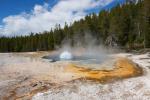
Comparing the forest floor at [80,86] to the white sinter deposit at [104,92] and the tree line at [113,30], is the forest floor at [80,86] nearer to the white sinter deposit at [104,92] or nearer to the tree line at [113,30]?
the white sinter deposit at [104,92]

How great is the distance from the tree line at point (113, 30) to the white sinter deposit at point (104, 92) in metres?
42.4

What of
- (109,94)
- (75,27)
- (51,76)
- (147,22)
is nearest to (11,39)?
(75,27)

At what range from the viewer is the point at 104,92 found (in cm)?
2205

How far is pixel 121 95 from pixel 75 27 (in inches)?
3631

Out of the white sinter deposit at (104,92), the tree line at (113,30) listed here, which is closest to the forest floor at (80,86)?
the white sinter deposit at (104,92)

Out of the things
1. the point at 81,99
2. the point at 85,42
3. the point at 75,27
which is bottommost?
the point at 81,99

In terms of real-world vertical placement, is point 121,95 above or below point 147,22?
below

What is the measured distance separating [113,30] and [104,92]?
62894mm

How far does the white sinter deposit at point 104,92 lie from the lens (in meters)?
20.9

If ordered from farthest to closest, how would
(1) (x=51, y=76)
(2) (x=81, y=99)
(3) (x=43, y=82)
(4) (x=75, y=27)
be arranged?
(4) (x=75, y=27) < (1) (x=51, y=76) < (3) (x=43, y=82) < (2) (x=81, y=99)

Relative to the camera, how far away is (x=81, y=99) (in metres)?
20.7

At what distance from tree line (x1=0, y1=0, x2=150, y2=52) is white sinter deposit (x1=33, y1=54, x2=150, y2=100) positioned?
1668 inches

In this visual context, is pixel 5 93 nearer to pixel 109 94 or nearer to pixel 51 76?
pixel 51 76

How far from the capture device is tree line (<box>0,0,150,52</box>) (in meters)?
70.5
